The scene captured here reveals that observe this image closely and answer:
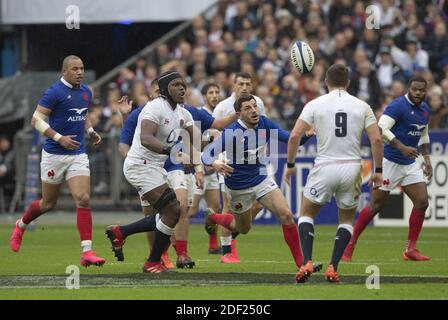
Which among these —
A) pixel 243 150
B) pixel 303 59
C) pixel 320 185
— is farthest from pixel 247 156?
pixel 303 59

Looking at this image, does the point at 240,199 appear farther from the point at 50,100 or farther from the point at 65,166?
the point at 50,100

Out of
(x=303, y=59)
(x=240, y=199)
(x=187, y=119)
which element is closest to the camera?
(x=187, y=119)

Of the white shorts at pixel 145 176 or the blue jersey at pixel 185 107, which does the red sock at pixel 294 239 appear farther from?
the blue jersey at pixel 185 107

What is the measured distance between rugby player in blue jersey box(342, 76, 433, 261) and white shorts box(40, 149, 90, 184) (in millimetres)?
3812

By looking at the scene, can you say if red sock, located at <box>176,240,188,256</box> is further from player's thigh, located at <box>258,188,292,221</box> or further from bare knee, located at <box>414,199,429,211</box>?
bare knee, located at <box>414,199,429,211</box>

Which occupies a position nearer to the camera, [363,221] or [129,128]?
[129,128]

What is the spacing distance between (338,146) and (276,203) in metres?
1.56

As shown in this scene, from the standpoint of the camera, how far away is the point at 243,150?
49.8 feet

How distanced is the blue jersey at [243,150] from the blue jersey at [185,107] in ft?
2.39

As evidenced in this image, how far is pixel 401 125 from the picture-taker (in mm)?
17172

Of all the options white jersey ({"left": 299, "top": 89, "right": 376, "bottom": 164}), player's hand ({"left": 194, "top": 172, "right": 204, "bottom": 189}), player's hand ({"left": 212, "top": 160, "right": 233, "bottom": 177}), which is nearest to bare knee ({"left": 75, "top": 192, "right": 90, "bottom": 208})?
player's hand ({"left": 194, "top": 172, "right": 204, "bottom": 189})
